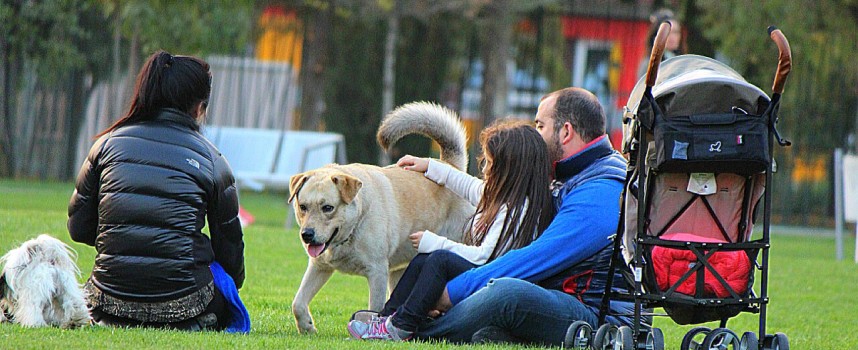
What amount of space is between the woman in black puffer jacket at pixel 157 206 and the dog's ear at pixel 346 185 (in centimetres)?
85

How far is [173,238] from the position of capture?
4871 millimetres

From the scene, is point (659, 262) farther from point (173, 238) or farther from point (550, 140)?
point (173, 238)

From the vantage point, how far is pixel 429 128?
6742 mm

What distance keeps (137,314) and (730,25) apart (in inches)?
511

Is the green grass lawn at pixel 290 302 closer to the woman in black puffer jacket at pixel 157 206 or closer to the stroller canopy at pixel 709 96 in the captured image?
the woman in black puffer jacket at pixel 157 206

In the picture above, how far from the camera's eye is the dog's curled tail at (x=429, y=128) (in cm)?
664

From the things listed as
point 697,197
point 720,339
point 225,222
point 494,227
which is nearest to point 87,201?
point 225,222

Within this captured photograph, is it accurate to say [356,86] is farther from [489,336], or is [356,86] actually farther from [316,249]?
[489,336]

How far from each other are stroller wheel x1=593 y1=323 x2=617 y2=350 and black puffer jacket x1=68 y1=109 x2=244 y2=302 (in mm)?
1674

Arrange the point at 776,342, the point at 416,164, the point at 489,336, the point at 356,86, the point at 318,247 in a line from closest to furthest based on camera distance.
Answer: the point at 776,342 → the point at 489,336 → the point at 318,247 → the point at 416,164 → the point at 356,86

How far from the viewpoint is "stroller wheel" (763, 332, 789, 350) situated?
460 centimetres

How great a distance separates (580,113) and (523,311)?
95 centimetres

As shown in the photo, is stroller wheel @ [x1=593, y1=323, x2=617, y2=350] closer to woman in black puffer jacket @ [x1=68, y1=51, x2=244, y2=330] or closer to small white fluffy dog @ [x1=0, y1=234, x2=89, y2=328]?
woman in black puffer jacket @ [x1=68, y1=51, x2=244, y2=330]

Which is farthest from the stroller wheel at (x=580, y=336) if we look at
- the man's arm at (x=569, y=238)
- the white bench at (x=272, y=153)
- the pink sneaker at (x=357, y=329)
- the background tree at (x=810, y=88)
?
the background tree at (x=810, y=88)
